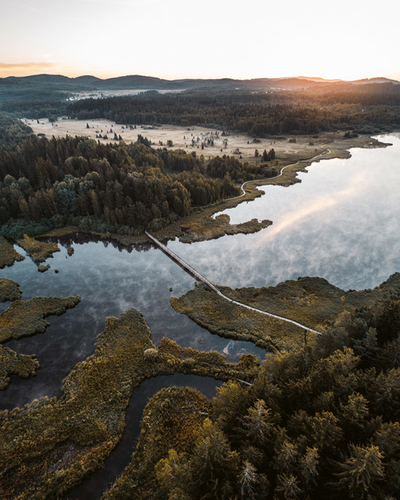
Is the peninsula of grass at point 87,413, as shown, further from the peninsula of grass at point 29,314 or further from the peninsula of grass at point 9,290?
the peninsula of grass at point 9,290

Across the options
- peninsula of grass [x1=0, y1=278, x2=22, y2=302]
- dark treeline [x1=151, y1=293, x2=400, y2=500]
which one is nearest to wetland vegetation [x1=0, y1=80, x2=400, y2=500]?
dark treeline [x1=151, y1=293, x2=400, y2=500]

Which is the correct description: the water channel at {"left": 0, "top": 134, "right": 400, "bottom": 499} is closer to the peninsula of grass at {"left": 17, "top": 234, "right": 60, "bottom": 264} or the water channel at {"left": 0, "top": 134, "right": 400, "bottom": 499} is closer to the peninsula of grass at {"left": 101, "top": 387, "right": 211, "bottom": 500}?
the peninsula of grass at {"left": 101, "top": 387, "right": 211, "bottom": 500}

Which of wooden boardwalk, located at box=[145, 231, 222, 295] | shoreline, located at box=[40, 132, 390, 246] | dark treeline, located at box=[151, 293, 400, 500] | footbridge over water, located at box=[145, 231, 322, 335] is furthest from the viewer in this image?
shoreline, located at box=[40, 132, 390, 246]

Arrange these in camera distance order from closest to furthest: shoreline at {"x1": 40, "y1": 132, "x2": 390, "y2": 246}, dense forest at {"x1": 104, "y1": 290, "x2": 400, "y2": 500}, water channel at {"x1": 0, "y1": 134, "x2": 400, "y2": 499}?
1. dense forest at {"x1": 104, "y1": 290, "x2": 400, "y2": 500}
2. water channel at {"x1": 0, "y1": 134, "x2": 400, "y2": 499}
3. shoreline at {"x1": 40, "y1": 132, "x2": 390, "y2": 246}

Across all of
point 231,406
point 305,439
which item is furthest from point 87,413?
point 305,439

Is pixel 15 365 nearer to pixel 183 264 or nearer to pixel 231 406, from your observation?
pixel 231 406

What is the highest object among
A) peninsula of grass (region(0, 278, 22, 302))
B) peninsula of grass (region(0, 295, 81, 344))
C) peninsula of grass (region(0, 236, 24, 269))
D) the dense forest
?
the dense forest
